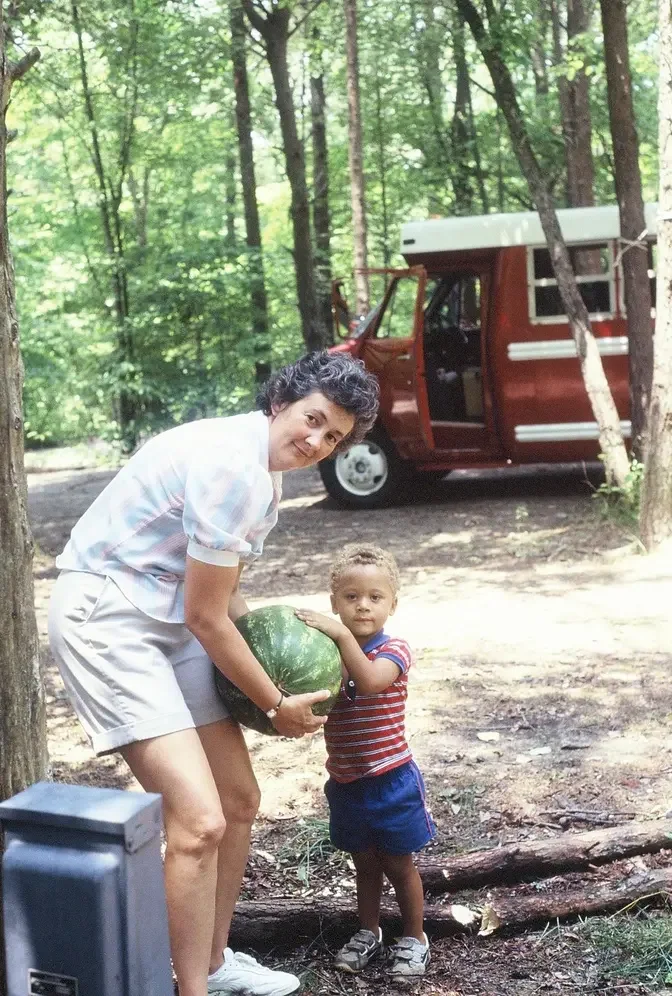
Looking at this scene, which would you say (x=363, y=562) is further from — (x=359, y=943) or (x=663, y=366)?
(x=663, y=366)

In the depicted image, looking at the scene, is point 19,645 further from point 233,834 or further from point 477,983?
point 477,983

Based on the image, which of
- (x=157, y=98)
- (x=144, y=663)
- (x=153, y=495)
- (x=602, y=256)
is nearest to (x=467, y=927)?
(x=144, y=663)

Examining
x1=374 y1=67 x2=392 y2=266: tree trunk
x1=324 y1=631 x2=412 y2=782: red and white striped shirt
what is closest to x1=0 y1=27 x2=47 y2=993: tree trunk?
x1=324 y1=631 x2=412 y2=782: red and white striped shirt

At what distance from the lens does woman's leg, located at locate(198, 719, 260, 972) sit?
2854 millimetres

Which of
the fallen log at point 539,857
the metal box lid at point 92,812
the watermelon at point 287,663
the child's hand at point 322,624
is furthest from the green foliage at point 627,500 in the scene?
the metal box lid at point 92,812

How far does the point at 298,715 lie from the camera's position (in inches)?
106

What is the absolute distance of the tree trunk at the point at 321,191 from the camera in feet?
62.2

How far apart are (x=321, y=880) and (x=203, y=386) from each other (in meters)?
14.9

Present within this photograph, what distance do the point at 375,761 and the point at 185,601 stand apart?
87 cm

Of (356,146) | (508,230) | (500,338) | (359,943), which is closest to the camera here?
(359,943)

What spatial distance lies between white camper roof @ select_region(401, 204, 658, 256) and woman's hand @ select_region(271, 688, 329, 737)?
8.74m

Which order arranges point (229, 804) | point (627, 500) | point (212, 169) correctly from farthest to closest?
point (212, 169)
point (627, 500)
point (229, 804)

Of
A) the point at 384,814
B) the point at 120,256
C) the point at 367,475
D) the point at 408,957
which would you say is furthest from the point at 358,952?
the point at 120,256

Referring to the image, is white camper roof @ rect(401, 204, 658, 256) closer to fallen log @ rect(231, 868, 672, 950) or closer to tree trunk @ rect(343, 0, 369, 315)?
tree trunk @ rect(343, 0, 369, 315)
